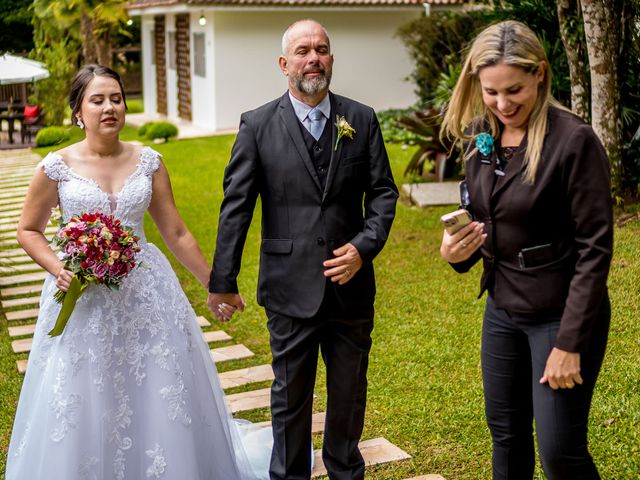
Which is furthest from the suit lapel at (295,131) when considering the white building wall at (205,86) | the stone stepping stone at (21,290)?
the white building wall at (205,86)

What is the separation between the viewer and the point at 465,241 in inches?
126

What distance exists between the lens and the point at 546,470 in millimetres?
3158

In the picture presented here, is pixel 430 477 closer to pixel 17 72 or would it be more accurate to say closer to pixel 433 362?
pixel 433 362

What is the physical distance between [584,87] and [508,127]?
6524mm

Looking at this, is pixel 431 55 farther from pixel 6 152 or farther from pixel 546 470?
pixel 546 470

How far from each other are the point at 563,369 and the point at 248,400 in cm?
312

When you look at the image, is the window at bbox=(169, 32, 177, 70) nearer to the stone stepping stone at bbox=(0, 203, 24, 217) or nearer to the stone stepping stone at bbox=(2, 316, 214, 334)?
the stone stepping stone at bbox=(0, 203, 24, 217)

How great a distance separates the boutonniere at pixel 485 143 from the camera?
10.5 feet

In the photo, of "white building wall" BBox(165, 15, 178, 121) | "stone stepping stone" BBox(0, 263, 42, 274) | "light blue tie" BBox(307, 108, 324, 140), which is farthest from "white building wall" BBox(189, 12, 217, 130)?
"light blue tie" BBox(307, 108, 324, 140)

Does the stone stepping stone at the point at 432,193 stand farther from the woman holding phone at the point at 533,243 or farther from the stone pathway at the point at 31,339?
the woman holding phone at the point at 533,243

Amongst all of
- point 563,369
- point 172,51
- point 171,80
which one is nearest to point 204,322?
point 563,369

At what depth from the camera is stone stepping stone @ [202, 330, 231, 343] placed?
23.4 ft

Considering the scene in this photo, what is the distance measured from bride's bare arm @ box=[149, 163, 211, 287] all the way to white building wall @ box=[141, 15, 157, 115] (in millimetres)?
24880

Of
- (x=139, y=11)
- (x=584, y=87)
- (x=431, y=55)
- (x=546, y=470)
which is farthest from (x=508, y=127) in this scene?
(x=139, y=11)
